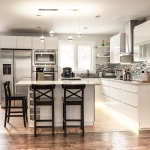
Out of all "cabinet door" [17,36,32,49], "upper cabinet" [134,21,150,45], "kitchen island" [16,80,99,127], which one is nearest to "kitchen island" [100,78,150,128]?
"kitchen island" [16,80,99,127]

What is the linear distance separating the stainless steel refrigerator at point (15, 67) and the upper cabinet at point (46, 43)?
349mm

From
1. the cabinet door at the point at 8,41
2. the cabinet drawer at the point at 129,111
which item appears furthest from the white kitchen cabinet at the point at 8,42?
the cabinet drawer at the point at 129,111

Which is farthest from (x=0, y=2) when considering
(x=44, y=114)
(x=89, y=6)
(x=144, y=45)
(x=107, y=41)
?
(x=107, y=41)

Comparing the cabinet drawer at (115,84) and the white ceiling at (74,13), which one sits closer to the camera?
the white ceiling at (74,13)

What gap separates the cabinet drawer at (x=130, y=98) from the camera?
439 centimetres

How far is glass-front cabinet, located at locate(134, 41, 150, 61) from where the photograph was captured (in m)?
4.75

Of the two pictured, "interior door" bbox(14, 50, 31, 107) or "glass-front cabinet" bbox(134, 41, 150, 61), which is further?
"interior door" bbox(14, 50, 31, 107)

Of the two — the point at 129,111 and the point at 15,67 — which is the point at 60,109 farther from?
the point at 15,67

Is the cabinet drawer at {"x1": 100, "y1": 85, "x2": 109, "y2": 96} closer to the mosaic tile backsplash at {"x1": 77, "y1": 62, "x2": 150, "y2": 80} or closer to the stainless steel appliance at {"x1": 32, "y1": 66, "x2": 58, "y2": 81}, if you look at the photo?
Answer: the mosaic tile backsplash at {"x1": 77, "y1": 62, "x2": 150, "y2": 80}

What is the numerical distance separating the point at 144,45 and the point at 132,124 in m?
1.88

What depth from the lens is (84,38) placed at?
7613 millimetres

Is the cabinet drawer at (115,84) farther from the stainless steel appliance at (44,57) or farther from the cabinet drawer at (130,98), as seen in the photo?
the stainless steel appliance at (44,57)

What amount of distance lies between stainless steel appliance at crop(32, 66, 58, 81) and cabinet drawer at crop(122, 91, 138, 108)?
8.55 ft

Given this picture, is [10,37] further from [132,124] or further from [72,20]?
[132,124]
